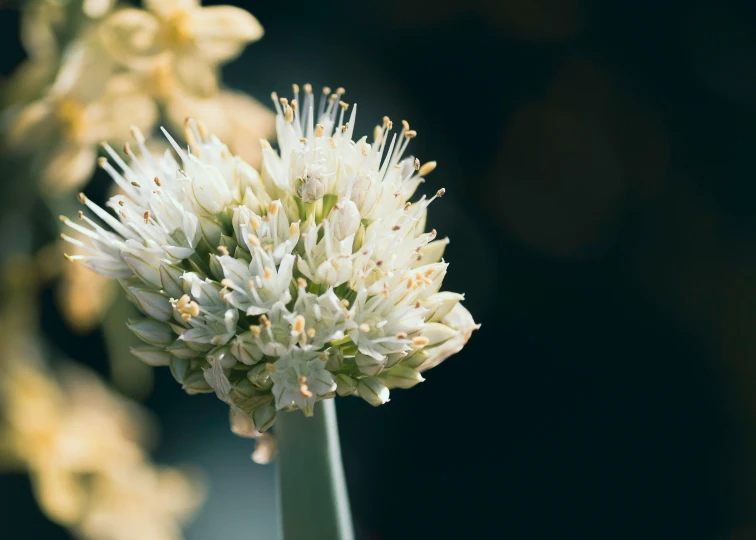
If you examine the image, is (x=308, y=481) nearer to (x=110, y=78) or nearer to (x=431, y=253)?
(x=431, y=253)

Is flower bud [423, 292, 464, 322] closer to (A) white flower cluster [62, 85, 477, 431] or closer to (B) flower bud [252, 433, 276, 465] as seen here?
(A) white flower cluster [62, 85, 477, 431]

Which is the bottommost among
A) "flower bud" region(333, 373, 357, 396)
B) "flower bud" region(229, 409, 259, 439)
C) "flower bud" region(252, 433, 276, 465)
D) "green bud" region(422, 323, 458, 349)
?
"flower bud" region(252, 433, 276, 465)

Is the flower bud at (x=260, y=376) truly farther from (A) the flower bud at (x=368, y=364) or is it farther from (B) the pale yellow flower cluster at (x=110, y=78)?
(B) the pale yellow flower cluster at (x=110, y=78)

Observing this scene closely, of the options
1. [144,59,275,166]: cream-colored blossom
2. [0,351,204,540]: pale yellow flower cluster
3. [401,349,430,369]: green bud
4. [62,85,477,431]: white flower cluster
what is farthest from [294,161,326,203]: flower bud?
[0,351,204,540]: pale yellow flower cluster

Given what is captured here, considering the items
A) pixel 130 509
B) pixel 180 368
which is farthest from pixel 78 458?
pixel 180 368

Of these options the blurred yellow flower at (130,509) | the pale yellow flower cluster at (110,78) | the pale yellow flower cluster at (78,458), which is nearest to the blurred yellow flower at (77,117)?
the pale yellow flower cluster at (110,78)

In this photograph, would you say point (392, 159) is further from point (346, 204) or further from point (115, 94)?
point (115, 94)
